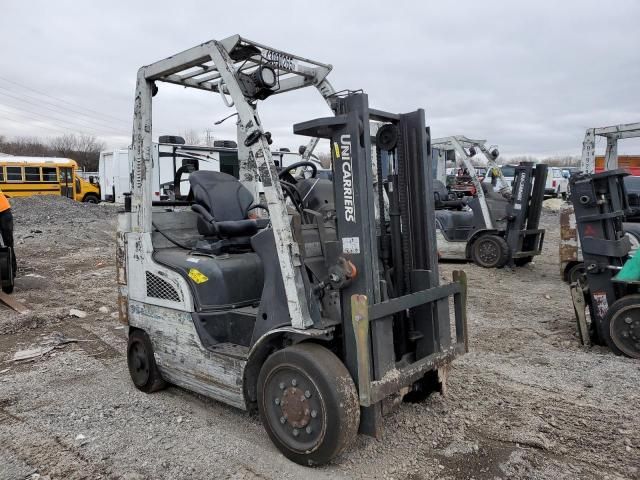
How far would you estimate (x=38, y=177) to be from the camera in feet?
90.2

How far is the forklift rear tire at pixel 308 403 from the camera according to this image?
3025 mm

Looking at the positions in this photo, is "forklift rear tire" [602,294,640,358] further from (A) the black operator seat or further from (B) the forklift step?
(B) the forklift step

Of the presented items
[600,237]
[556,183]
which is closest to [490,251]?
[600,237]

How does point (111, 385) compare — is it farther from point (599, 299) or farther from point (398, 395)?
point (599, 299)

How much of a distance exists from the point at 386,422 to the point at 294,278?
1401 millimetres

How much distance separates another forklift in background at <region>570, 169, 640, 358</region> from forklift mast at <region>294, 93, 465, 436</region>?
2367 mm

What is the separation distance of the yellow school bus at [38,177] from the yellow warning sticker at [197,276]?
2653 cm

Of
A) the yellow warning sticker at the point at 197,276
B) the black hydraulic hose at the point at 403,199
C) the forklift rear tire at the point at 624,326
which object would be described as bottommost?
the forklift rear tire at the point at 624,326

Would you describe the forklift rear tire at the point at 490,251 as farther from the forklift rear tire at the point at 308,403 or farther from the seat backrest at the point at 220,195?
the forklift rear tire at the point at 308,403

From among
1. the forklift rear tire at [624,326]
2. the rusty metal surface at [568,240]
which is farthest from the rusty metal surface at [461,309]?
the rusty metal surface at [568,240]

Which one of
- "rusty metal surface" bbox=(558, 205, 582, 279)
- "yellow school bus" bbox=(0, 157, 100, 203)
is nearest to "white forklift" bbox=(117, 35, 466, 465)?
"rusty metal surface" bbox=(558, 205, 582, 279)

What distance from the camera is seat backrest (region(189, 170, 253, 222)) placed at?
4.65 metres

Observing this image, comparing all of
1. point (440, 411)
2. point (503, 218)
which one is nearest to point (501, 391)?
point (440, 411)

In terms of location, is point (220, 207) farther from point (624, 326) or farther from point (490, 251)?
point (490, 251)
